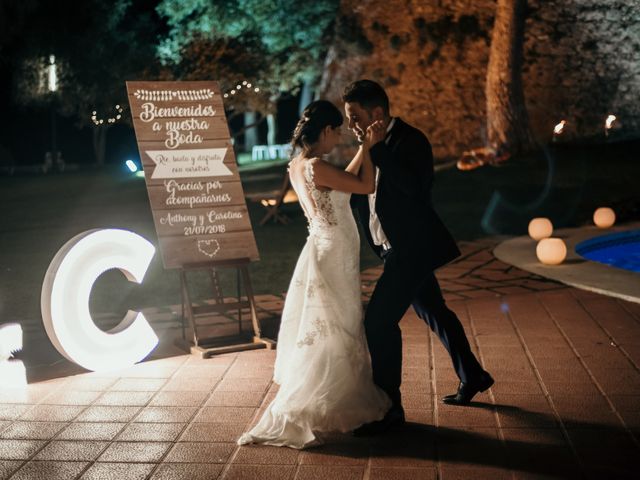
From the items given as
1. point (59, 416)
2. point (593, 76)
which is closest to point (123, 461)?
point (59, 416)

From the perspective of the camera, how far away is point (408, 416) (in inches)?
209

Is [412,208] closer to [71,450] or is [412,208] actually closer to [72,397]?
[71,450]

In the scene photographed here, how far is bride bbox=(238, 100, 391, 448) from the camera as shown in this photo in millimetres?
4887

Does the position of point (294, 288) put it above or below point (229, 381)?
above

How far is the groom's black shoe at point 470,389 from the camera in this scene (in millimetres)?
5426

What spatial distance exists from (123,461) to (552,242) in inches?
247

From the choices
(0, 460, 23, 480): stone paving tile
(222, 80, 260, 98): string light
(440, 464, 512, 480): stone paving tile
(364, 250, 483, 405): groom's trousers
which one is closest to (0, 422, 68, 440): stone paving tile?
(0, 460, 23, 480): stone paving tile

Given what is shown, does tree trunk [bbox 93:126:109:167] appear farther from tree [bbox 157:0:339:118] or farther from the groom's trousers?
the groom's trousers

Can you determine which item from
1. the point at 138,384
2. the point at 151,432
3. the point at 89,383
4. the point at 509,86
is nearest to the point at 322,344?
the point at 151,432

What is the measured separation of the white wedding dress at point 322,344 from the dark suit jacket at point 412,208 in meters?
0.34

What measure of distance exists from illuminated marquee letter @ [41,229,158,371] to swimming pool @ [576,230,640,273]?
646cm

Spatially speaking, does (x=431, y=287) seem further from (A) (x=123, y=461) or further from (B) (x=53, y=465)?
(B) (x=53, y=465)

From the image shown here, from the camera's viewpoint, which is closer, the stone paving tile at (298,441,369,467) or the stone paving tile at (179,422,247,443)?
the stone paving tile at (298,441,369,467)

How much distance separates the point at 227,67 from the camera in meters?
23.3
